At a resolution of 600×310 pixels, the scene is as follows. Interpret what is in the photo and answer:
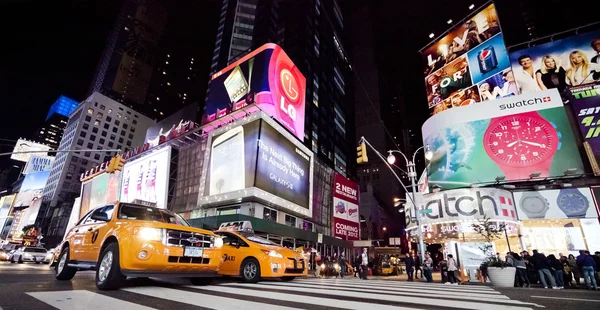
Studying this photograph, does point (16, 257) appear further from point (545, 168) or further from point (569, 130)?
point (569, 130)

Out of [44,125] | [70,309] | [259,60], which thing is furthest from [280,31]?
[44,125]

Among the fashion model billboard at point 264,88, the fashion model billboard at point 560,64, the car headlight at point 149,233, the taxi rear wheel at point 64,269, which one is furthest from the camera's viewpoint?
the fashion model billboard at point 264,88

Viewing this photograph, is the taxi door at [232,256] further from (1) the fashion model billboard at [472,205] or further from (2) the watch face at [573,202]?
(2) the watch face at [573,202]

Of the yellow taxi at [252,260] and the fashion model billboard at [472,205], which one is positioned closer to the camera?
the yellow taxi at [252,260]

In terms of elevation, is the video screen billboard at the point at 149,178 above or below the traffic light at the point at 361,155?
above

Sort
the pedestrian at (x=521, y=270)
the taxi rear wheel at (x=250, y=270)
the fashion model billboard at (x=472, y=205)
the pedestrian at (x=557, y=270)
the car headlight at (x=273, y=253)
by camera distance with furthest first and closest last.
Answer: the fashion model billboard at (x=472, y=205) < the pedestrian at (x=521, y=270) < the pedestrian at (x=557, y=270) < the car headlight at (x=273, y=253) < the taxi rear wheel at (x=250, y=270)

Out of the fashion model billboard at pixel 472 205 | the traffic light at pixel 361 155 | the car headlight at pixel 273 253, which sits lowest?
the car headlight at pixel 273 253

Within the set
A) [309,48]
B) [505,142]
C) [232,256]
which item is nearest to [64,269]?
[232,256]

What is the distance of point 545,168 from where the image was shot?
19.1 metres

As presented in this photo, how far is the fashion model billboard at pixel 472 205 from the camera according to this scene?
18547 millimetres

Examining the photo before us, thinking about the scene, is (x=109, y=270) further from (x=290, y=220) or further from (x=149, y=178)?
(x=149, y=178)

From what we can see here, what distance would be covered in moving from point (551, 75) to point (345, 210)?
100ft

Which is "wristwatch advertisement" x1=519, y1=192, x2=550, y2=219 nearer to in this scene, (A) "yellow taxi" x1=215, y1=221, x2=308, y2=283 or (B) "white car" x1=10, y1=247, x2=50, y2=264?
(A) "yellow taxi" x1=215, y1=221, x2=308, y2=283

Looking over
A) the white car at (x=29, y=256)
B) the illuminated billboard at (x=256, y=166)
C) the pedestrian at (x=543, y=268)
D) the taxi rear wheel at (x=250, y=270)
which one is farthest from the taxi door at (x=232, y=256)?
the white car at (x=29, y=256)
